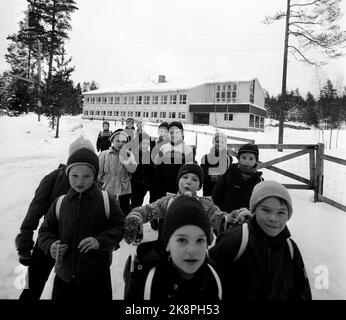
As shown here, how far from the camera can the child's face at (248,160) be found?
3.13m

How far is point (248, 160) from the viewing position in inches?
123

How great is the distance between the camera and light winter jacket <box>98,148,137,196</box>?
13.1 feet

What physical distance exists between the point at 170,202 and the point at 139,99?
137 feet

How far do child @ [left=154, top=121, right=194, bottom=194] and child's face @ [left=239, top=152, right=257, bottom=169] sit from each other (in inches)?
46.7

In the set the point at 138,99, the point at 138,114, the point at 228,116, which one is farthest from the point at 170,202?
the point at 138,99

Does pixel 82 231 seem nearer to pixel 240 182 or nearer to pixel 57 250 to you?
pixel 57 250

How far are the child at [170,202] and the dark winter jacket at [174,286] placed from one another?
561 millimetres

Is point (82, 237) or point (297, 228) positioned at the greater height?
point (82, 237)

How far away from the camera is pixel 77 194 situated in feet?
6.75

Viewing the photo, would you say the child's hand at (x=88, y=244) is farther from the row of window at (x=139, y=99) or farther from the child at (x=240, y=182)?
the row of window at (x=139, y=99)

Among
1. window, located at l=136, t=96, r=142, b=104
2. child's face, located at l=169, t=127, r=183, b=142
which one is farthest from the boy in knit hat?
window, located at l=136, t=96, r=142, b=104

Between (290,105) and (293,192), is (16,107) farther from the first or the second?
(290,105)

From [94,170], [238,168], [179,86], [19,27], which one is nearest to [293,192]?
[238,168]

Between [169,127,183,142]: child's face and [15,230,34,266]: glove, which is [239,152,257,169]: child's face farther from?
[15,230,34,266]: glove
